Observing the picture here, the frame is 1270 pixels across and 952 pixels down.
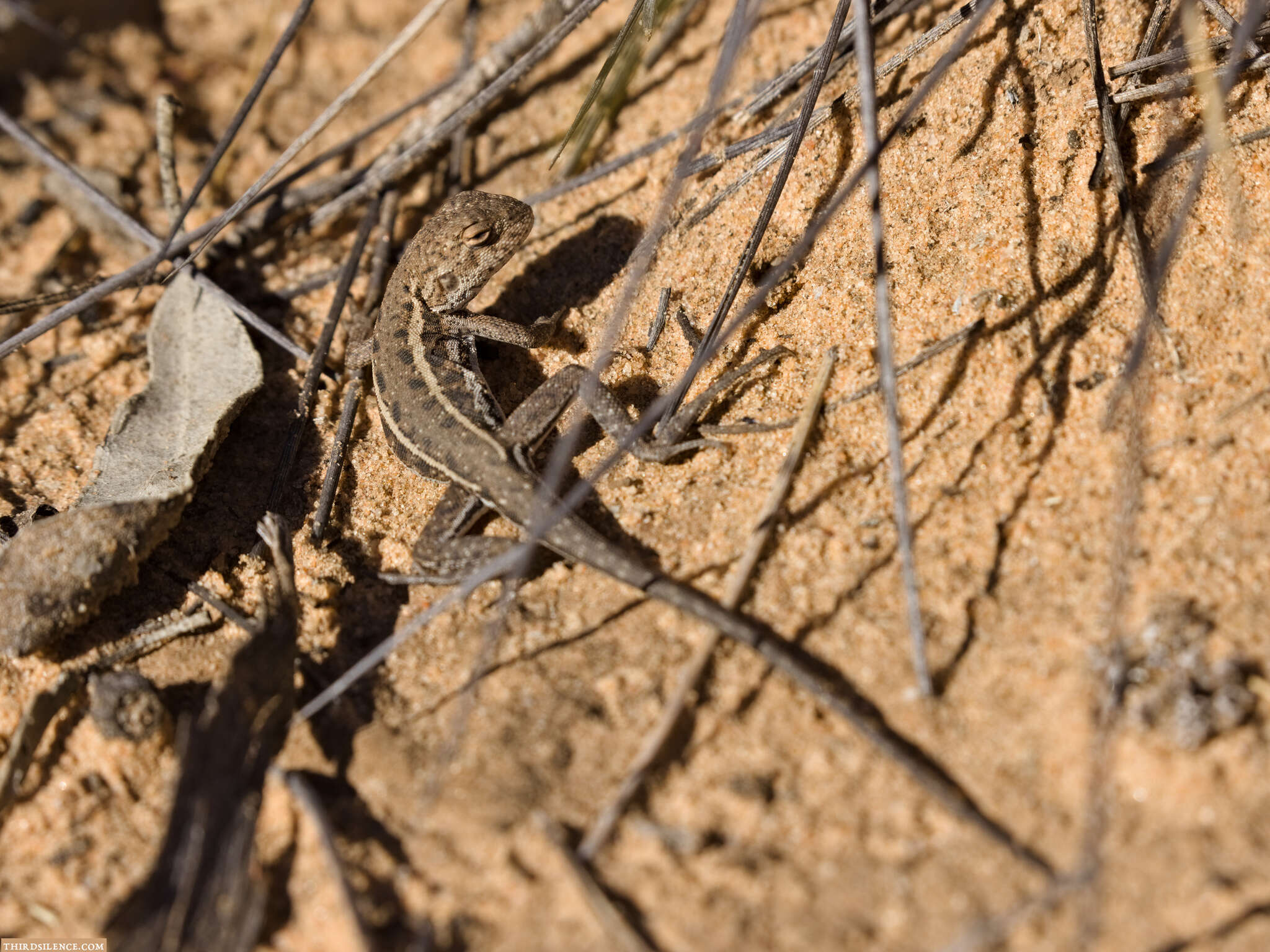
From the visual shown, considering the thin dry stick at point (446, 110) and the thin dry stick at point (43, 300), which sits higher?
the thin dry stick at point (446, 110)

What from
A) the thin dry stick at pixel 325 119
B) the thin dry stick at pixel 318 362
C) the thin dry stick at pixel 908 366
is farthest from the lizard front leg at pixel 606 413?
the thin dry stick at pixel 325 119

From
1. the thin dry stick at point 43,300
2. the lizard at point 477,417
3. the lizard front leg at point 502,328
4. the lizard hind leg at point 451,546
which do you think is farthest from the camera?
the thin dry stick at point 43,300

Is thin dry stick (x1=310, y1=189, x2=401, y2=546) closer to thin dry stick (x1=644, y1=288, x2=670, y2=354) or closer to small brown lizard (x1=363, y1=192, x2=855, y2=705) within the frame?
small brown lizard (x1=363, y1=192, x2=855, y2=705)

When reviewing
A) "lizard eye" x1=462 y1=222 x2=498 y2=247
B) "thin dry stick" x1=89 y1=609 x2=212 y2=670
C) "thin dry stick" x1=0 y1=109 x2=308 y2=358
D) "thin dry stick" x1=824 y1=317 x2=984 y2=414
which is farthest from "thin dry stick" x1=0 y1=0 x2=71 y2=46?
"thin dry stick" x1=824 y1=317 x2=984 y2=414

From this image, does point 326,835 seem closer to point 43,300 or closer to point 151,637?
point 151,637

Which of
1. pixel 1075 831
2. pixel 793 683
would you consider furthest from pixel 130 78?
pixel 1075 831

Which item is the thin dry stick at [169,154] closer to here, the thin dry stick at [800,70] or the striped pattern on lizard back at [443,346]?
the striped pattern on lizard back at [443,346]
